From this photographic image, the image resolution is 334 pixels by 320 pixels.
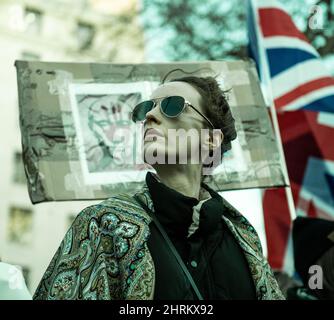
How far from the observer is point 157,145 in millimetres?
3152

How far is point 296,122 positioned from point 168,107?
8.69ft

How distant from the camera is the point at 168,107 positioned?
324cm

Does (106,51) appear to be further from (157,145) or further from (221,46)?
(157,145)

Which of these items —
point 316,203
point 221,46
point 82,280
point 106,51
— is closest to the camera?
point 82,280

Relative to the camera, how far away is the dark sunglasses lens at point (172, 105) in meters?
3.23

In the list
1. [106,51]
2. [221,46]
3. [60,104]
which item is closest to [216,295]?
[60,104]

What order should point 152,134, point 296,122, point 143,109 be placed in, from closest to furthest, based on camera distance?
point 152,134
point 143,109
point 296,122

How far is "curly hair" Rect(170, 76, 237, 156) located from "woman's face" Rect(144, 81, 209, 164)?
31 mm

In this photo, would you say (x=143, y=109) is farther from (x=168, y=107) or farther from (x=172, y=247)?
(x=172, y=247)

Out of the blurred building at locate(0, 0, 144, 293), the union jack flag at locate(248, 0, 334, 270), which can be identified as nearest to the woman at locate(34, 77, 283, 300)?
the union jack flag at locate(248, 0, 334, 270)

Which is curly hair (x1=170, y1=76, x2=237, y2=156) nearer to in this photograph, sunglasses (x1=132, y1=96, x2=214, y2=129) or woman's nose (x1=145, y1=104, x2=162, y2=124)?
sunglasses (x1=132, y1=96, x2=214, y2=129)

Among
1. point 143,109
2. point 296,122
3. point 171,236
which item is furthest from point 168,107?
point 296,122

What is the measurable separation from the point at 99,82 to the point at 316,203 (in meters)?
1.99

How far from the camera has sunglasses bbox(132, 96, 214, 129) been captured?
3.23 metres
